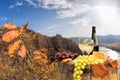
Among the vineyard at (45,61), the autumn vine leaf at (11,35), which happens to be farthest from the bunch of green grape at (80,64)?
the autumn vine leaf at (11,35)

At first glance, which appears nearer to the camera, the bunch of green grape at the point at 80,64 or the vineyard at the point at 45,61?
the vineyard at the point at 45,61

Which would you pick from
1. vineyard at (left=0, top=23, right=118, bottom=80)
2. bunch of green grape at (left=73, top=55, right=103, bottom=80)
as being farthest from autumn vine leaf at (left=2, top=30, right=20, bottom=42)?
bunch of green grape at (left=73, top=55, right=103, bottom=80)

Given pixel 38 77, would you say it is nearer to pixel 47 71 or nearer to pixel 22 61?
pixel 47 71

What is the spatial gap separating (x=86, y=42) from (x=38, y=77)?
1108 centimetres

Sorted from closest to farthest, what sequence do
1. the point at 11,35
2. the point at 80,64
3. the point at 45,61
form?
the point at 11,35 < the point at 80,64 < the point at 45,61

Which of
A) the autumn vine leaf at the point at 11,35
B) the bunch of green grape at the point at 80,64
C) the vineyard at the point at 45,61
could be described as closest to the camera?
the autumn vine leaf at the point at 11,35

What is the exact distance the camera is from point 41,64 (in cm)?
1927

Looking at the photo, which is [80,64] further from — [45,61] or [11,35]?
[45,61]

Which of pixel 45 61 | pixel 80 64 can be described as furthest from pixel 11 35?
pixel 45 61

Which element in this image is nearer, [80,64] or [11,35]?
[11,35]

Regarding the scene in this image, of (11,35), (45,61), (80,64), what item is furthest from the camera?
(45,61)

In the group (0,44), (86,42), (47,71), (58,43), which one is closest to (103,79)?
(86,42)

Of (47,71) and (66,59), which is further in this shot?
(47,71)

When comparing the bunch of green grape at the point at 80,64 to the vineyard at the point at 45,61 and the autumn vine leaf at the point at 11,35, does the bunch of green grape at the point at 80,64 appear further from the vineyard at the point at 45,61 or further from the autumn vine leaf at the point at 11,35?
the autumn vine leaf at the point at 11,35
